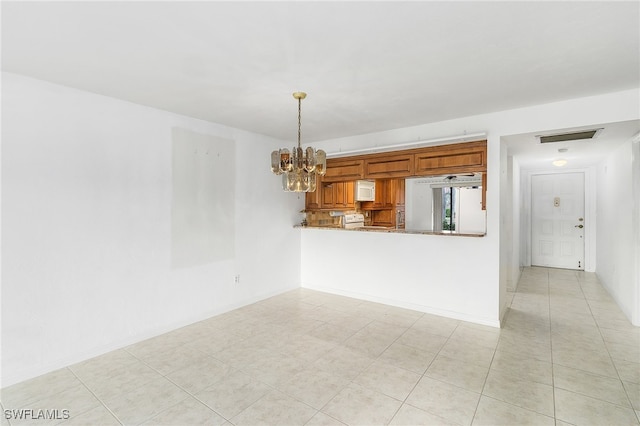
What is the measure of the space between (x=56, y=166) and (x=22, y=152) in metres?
0.24

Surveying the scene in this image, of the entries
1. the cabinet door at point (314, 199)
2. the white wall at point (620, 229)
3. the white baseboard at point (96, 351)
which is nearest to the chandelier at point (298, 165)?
the white baseboard at point (96, 351)

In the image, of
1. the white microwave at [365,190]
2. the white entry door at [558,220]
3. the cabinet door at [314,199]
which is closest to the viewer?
the cabinet door at [314,199]

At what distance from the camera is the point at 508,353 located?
3055 mm

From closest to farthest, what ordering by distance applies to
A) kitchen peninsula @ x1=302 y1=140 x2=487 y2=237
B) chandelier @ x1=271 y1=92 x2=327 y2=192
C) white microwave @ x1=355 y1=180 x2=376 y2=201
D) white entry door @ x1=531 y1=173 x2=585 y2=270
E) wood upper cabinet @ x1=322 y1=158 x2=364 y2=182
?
chandelier @ x1=271 y1=92 x2=327 y2=192
kitchen peninsula @ x1=302 y1=140 x2=487 y2=237
wood upper cabinet @ x1=322 y1=158 x2=364 y2=182
white microwave @ x1=355 y1=180 x2=376 y2=201
white entry door @ x1=531 y1=173 x2=585 y2=270

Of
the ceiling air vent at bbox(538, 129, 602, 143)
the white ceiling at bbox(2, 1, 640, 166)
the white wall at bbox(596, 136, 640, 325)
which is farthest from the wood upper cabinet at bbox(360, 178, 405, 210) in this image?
the white wall at bbox(596, 136, 640, 325)

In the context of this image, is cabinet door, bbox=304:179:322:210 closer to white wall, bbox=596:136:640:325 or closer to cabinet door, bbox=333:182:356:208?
cabinet door, bbox=333:182:356:208

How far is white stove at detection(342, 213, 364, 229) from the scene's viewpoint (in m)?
5.85

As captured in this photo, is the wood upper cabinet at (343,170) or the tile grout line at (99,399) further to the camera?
the wood upper cabinet at (343,170)

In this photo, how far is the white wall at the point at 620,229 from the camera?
12.3 feet

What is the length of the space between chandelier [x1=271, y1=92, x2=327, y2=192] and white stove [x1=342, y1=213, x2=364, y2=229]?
8.74 ft

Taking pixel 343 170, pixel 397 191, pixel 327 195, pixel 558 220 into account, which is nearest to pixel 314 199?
pixel 327 195

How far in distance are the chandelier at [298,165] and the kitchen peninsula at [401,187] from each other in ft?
5.30

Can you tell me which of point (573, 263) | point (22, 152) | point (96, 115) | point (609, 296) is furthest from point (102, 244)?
point (573, 263)

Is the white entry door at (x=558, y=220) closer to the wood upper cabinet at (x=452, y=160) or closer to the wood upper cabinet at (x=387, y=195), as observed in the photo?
the wood upper cabinet at (x=387, y=195)
